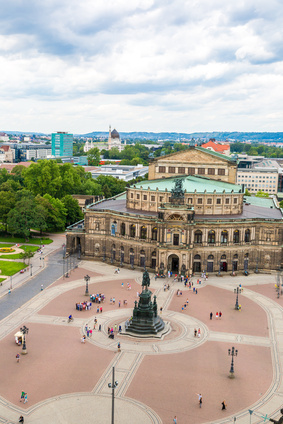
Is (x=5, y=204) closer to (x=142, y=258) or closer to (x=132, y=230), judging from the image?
(x=132, y=230)

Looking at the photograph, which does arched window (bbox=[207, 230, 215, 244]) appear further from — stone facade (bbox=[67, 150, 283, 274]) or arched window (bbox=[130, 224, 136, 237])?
arched window (bbox=[130, 224, 136, 237])

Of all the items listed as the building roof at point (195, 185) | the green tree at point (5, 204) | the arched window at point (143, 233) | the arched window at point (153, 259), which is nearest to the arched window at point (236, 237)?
the building roof at point (195, 185)

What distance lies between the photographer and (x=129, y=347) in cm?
5662

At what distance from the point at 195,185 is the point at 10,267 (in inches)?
1792

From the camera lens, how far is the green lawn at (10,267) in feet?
289

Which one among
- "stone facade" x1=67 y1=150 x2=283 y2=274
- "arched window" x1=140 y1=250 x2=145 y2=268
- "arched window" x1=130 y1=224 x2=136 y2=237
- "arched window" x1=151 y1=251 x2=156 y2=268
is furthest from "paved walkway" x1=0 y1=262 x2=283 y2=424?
"arched window" x1=130 y1=224 x2=136 y2=237

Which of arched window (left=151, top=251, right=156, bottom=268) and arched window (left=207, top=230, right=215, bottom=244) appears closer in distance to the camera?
arched window (left=207, top=230, right=215, bottom=244)

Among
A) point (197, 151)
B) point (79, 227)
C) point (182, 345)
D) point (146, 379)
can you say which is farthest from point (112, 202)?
point (146, 379)

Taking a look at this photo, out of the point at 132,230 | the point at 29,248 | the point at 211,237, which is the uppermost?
the point at 132,230

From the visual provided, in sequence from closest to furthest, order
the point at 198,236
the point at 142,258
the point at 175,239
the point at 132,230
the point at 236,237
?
the point at 175,239, the point at 198,236, the point at 236,237, the point at 142,258, the point at 132,230

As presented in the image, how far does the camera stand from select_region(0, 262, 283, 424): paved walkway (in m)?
41.8

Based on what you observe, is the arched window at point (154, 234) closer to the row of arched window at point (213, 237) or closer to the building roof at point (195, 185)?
the row of arched window at point (213, 237)

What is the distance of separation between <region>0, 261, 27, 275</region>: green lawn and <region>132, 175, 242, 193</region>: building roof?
33126 millimetres

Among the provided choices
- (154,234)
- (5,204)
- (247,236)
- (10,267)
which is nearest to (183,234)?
(154,234)
